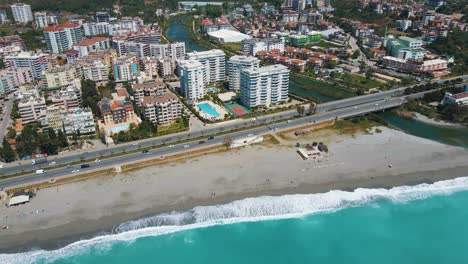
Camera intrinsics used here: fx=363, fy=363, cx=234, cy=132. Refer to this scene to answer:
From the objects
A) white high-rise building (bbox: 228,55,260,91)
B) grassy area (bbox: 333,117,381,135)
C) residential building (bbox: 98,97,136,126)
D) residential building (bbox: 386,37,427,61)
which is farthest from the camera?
residential building (bbox: 386,37,427,61)

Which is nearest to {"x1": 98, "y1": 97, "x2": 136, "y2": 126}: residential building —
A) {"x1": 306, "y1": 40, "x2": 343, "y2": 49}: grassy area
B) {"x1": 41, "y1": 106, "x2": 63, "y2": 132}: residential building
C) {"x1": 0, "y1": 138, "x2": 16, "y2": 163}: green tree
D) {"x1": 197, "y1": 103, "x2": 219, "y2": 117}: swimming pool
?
{"x1": 41, "y1": 106, "x2": 63, "y2": 132}: residential building

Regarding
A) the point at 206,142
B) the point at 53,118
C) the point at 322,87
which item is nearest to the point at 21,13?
the point at 53,118

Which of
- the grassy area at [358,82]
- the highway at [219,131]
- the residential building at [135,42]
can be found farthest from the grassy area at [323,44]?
the residential building at [135,42]

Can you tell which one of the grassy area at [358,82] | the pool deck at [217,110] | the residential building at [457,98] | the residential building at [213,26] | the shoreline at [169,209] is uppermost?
the residential building at [457,98]

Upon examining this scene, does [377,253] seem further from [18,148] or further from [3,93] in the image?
[3,93]

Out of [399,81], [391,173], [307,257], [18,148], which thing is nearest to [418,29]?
[399,81]

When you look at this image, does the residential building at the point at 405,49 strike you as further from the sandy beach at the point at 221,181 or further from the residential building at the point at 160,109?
the residential building at the point at 160,109

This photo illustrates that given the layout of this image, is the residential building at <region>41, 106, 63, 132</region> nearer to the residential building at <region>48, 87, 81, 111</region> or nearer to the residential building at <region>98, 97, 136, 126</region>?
the residential building at <region>48, 87, 81, 111</region>
